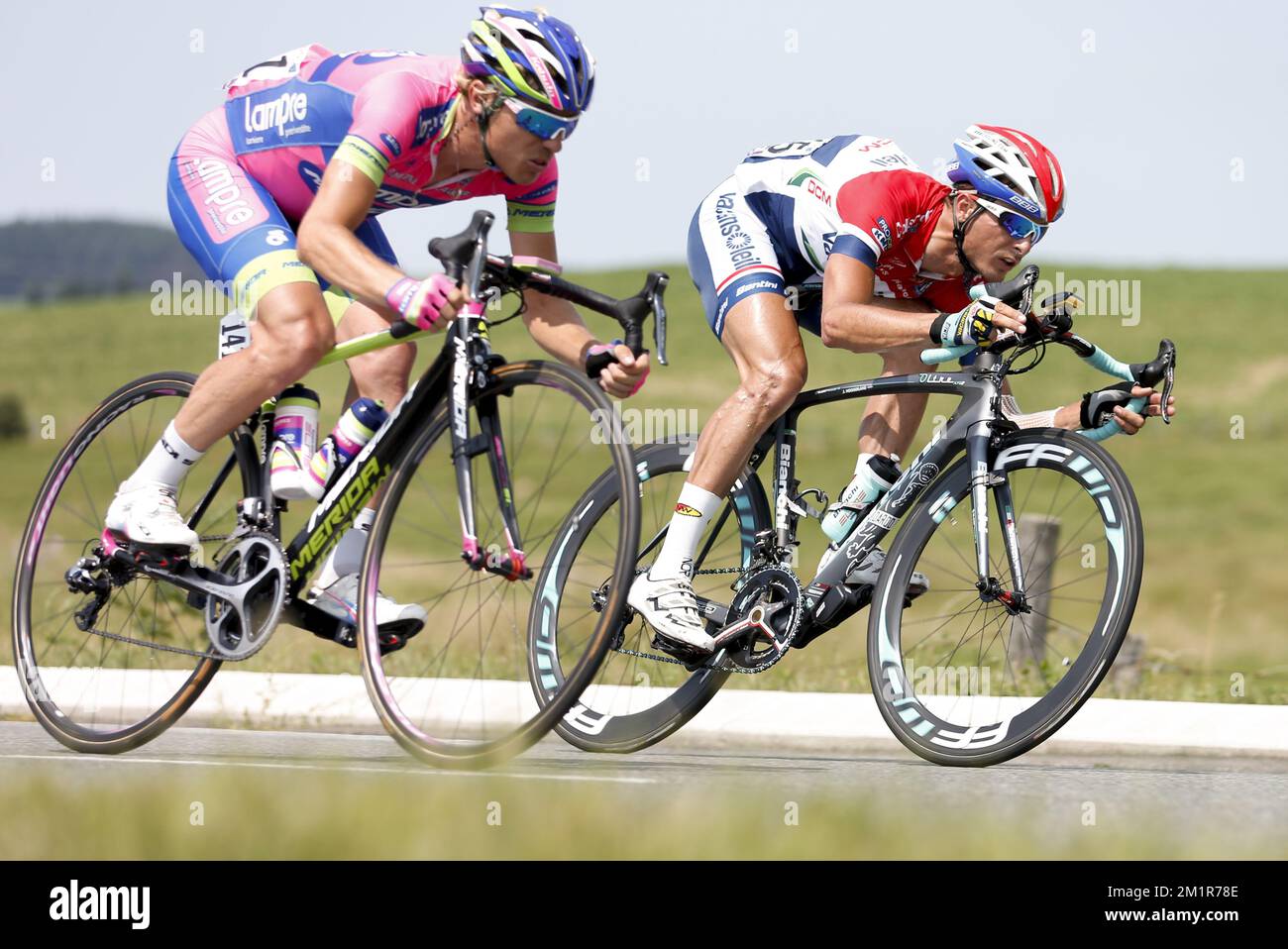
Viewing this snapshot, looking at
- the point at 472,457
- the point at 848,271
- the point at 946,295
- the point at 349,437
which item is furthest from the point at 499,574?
the point at 946,295

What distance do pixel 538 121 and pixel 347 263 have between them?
729mm

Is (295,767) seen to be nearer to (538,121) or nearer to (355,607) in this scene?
(355,607)

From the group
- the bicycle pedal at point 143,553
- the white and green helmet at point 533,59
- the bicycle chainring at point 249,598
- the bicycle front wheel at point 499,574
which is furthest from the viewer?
the bicycle pedal at point 143,553

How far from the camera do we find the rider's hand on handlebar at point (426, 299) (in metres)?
4.75

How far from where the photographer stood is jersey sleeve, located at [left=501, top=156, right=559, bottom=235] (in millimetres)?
5684

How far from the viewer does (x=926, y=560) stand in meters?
5.77

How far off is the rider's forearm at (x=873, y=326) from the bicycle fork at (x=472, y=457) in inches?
47.1

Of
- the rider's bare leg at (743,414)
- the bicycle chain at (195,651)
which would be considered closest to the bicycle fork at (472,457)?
the bicycle chain at (195,651)

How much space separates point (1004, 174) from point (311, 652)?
213 inches

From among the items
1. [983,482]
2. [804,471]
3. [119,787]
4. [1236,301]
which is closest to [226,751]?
[119,787]

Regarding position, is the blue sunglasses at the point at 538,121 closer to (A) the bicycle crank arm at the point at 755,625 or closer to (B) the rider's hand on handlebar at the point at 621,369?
(B) the rider's hand on handlebar at the point at 621,369

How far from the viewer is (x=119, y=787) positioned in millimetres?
4008

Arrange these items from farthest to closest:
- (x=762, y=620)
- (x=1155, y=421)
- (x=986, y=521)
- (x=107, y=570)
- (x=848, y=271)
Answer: (x=1155, y=421)
(x=107, y=570)
(x=762, y=620)
(x=848, y=271)
(x=986, y=521)
